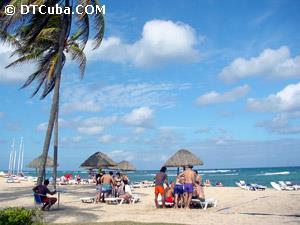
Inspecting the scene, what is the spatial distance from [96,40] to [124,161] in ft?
46.1

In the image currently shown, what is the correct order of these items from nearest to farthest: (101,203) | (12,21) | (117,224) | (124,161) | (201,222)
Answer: (117,224) → (201,222) → (12,21) → (101,203) → (124,161)

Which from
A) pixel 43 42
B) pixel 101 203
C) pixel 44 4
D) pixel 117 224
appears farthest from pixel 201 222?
pixel 43 42

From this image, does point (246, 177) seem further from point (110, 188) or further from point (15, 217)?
point (15, 217)

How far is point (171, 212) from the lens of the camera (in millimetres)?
12094

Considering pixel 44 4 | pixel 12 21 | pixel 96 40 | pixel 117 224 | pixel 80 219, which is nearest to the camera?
pixel 117 224

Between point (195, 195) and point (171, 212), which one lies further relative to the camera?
point (195, 195)

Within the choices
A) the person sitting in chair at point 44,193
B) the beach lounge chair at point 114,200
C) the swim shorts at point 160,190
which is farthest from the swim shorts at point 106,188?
the person sitting in chair at point 44,193

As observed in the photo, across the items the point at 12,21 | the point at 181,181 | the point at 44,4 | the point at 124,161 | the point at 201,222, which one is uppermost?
the point at 44,4

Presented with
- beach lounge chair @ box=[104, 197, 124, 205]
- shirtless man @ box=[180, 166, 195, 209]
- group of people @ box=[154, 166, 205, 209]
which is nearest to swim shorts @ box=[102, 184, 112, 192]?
beach lounge chair @ box=[104, 197, 124, 205]

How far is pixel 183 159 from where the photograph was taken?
60.7 ft

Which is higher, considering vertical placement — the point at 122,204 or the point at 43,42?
the point at 43,42

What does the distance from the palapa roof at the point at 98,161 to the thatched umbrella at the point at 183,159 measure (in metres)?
4.40

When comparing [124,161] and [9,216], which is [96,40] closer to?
[9,216]

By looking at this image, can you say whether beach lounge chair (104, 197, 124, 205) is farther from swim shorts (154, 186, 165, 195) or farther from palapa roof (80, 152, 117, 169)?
palapa roof (80, 152, 117, 169)
